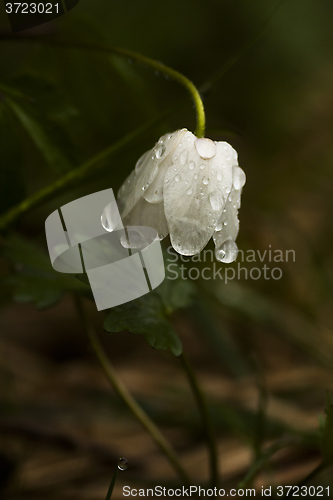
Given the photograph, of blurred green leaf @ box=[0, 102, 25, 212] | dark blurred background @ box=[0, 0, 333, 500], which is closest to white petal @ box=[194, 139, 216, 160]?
dark blurred background @ box=[0, 0, 333, 500]

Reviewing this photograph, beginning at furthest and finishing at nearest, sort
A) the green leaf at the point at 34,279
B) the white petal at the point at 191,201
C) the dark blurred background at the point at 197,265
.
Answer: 1. the dark blurred background at the point at 197,265
2. the green leaf at the point at 34,279
3. the white petal at the point at 191,201

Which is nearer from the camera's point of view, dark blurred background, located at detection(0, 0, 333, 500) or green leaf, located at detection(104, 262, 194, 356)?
green leaf, located at detection(104, 262, 194, 356)

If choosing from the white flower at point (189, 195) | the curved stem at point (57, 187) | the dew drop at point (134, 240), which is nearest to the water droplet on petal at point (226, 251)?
the white flower at point (189, 195)

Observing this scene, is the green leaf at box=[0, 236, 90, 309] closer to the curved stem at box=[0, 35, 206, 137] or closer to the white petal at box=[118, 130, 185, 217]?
the white petal at box=[118, 130, 185, 217]

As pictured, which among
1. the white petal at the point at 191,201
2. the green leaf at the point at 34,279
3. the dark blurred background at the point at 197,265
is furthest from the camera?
the dark blurred background at the point at 197,265

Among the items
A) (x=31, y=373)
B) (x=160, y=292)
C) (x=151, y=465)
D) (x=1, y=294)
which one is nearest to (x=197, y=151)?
(x=160, y=292)

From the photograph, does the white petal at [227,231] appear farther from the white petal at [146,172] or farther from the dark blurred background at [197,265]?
the dark blurred background at [197,265]

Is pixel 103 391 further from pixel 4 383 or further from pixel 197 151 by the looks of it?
pixel 197 151

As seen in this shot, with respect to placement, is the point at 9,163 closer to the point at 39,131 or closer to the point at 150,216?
the point at 39,131
